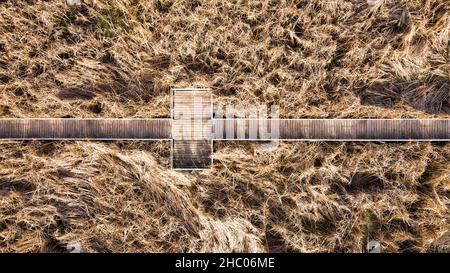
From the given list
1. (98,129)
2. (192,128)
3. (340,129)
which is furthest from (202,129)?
(340,129)

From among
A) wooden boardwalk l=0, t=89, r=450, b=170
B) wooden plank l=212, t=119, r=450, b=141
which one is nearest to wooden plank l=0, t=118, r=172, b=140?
wooden boardwalk l=0, t=89, r=450, b=170

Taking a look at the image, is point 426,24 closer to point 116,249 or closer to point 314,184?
point 314,184

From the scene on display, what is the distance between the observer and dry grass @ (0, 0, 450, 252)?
2.40m

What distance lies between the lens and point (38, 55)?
243cm

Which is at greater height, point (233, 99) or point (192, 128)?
point (233, 99)

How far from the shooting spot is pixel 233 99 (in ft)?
7.91

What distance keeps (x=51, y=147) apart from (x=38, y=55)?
680mm

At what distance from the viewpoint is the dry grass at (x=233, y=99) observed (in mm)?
2398

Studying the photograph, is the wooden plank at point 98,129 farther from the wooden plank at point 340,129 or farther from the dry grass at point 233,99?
the wooden plank at point 340,129

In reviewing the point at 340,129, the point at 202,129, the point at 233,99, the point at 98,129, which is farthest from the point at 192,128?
the point at 340,129

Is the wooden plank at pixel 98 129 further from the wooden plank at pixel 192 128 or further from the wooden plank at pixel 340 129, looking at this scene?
the wooden plank at pixel 340 129

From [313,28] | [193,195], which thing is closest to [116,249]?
[193,195]

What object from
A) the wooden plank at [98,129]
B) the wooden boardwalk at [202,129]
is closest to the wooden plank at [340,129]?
the wooden boardwalk at [202,129]

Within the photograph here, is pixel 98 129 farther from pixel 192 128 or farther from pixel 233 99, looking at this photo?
pixel 233 99
